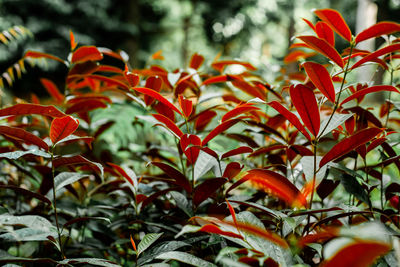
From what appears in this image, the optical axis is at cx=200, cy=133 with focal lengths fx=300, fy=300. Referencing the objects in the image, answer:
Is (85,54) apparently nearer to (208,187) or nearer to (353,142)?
(208,187)

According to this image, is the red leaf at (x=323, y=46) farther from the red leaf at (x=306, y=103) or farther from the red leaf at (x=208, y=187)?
the red leaf at (x=208, y=187)

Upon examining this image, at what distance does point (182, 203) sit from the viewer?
2.28 feet

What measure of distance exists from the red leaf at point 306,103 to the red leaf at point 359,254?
30 centimetres

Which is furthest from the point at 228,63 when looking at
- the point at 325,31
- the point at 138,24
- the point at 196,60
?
the point at 138,24

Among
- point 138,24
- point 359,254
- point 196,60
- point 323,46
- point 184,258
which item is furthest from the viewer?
point 138,24

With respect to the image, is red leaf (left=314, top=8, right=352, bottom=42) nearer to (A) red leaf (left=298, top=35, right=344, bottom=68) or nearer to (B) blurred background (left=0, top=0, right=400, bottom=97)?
(A) red leaf (left=298, top=35, right=344, bottom=68)

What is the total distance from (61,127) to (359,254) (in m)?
0.51

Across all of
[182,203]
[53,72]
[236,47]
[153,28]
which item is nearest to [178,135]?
[182,203]

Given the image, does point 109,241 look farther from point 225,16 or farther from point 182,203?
point 225,16

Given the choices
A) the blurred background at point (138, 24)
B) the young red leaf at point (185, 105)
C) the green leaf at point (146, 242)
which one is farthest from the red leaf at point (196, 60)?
the blurred background at point (138, 24)

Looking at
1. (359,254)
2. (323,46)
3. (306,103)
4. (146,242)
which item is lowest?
(146,242)

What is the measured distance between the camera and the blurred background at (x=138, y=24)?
5758mm

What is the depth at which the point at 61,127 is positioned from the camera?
0.56 metres

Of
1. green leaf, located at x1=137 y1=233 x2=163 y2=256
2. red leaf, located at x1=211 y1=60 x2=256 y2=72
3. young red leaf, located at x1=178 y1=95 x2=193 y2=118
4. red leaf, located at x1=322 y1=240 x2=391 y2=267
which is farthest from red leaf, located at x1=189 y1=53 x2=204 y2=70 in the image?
red leaf, located at x1=322 y1=240 x2=391 y2=267
